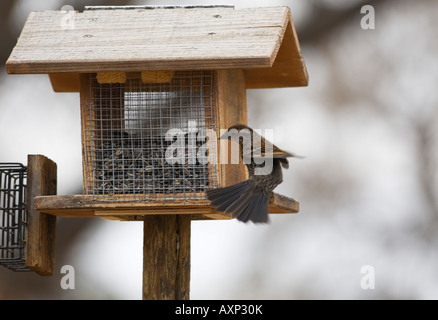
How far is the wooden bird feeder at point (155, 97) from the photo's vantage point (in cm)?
571

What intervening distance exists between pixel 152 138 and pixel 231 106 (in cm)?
56

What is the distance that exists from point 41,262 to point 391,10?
3858 mm

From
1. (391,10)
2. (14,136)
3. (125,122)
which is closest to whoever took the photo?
(125,122)

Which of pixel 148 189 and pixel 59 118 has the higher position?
pixel 59 118

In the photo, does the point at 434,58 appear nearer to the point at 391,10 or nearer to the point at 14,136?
the point at 391,10

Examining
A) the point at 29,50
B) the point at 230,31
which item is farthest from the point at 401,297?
the point at 29,50

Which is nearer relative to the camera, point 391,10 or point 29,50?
point 29,50

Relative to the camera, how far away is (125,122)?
663 cm

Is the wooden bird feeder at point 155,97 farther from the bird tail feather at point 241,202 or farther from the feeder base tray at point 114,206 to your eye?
the bird tail feather at point 241,202

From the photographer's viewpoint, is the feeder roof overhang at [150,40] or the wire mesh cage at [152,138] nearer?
the feeder roof overhang at [150,40]
